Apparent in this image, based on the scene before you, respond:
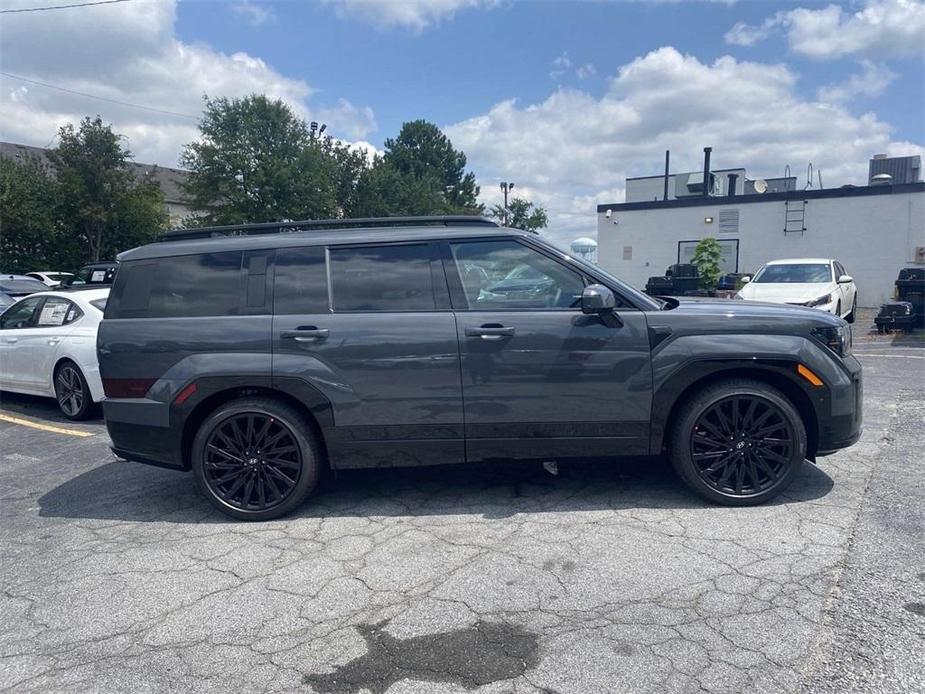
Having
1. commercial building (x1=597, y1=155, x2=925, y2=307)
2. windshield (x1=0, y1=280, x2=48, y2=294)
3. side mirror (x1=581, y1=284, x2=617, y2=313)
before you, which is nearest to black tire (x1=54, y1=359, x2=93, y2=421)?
side mirror (x1=581, y1=284, x2=617, y2=313)

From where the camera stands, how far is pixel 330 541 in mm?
4098

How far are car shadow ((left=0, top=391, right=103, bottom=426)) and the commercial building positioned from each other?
22.6 meters

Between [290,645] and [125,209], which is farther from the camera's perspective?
[125,209]

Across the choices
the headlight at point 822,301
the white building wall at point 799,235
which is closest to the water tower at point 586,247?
→ the white building wall at point 799,235

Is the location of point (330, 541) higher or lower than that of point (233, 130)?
lower

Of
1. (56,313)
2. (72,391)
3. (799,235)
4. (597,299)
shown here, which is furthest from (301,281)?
(799,235)

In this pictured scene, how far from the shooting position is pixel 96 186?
28922 mm

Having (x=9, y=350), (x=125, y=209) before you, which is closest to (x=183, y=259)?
(x=9, y=350)

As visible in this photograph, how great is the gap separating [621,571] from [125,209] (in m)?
31.2

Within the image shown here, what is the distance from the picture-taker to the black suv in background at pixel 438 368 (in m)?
4.31

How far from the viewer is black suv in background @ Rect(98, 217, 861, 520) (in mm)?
4312

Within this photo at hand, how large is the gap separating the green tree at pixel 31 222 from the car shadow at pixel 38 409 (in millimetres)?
23518

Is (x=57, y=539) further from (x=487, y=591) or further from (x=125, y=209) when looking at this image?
(x=125, y=209)

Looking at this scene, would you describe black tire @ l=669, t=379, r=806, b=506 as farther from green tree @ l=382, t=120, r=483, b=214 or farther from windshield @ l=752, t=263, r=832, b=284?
green tree @ l=382, t=120, r=483, b=214
